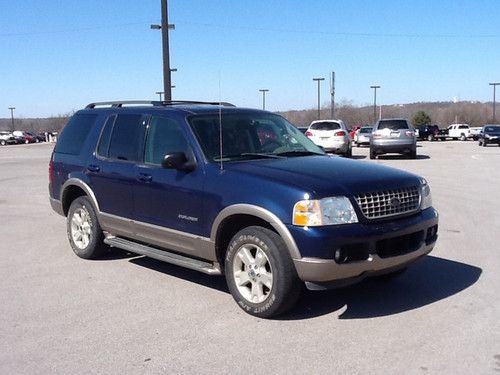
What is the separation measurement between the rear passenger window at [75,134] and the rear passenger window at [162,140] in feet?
4.43

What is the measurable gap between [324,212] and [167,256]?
1.89 metres

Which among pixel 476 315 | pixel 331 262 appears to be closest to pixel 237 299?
pixel 331 262

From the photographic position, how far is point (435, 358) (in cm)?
396

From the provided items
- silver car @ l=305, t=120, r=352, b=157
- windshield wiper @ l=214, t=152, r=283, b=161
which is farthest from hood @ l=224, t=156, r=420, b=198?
silver car @ l=305, t=120, r=352, b=157

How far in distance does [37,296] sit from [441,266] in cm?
431

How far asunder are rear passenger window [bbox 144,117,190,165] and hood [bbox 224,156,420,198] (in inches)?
26.5

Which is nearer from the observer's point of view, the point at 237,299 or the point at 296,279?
the point at 296,279

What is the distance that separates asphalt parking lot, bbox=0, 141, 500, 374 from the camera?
13.0 ft

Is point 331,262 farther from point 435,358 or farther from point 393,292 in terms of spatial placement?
point 393,292

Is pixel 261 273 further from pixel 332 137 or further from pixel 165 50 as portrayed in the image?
pixel 332 137

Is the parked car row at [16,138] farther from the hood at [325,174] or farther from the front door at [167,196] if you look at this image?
the hood at [325,174]

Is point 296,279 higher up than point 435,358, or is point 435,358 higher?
point 296,279

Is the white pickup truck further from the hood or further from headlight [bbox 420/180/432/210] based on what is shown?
the hood

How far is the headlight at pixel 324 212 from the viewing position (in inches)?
175
